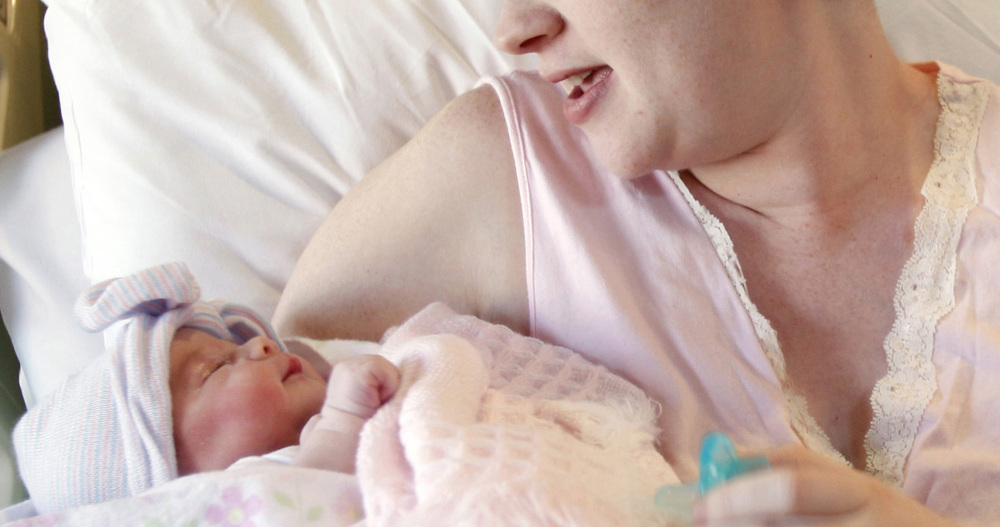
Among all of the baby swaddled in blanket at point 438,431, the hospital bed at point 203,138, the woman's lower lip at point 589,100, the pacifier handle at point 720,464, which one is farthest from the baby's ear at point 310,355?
the pacifier handle at point 720,464

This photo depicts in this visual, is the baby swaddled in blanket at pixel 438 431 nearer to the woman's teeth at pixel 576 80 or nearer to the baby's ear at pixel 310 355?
the baby's ear at pixel 310 355

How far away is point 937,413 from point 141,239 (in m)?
1.29

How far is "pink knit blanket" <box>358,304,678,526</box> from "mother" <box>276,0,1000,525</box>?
3.6 inches

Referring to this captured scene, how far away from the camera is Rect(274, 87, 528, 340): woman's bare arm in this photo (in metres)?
1.15

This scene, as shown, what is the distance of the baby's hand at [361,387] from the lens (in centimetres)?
87

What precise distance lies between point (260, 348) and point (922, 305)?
2.96ft

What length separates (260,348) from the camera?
1002 mm

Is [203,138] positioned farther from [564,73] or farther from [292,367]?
[564,73]

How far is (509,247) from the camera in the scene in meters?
1.15

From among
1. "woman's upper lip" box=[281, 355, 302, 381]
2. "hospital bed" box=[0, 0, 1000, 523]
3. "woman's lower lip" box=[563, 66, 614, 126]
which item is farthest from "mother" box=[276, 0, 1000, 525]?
"hospital bed" box=[0, 0, 1000, 523]

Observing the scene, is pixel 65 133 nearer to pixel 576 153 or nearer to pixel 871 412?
pixel 576 153

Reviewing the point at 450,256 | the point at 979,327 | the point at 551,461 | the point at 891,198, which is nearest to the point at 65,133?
the point at 450,256

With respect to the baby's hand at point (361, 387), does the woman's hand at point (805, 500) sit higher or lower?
lower

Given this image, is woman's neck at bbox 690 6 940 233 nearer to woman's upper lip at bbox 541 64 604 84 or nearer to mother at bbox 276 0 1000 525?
mother at bbox 276 0 1000 525
